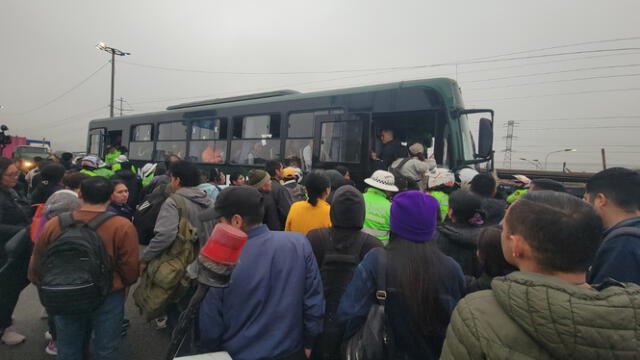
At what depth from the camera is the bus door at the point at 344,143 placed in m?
6.72

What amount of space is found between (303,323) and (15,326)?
13.3 feet

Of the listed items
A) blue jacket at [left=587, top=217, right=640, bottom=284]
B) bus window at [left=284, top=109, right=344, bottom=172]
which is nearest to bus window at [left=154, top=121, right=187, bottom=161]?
bus window at [left=284, top=109, right=344, bottom=172]

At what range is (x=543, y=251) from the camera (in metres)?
1.14

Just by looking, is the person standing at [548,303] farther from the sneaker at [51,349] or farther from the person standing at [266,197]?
the sneaker at [51,349]

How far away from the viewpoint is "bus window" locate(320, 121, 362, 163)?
6793 mm

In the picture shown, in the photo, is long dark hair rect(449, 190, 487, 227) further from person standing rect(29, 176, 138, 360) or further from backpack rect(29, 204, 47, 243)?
backpack rect(29, 204, 47, 243)

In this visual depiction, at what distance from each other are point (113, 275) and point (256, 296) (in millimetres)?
1515

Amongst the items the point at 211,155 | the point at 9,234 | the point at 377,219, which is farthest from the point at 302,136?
the point at 9,234

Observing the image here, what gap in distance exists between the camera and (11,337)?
11.2 feet

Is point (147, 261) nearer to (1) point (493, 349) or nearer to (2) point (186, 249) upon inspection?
(2) point (186, 249)

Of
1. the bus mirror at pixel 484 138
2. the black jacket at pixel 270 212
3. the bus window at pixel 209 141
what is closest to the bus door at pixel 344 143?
the bus mirror at pixel 484 138

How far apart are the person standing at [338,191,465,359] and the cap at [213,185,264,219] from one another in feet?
2.35

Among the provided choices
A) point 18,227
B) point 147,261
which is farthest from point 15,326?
point 147,261

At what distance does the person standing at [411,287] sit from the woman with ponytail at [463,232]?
0.88 meters
